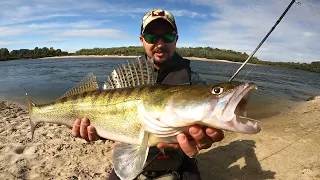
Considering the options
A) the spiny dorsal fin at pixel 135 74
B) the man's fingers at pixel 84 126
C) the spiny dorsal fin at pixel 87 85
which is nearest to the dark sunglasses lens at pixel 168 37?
the spiny dorsal fin at pixel 135 74

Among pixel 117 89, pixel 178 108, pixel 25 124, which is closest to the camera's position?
pixel 178 108

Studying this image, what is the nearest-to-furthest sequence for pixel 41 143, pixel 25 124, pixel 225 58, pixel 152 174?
1. pixel 152 174
2. pixel 41 143
3. pixel 25 124
4. pixel 225 58

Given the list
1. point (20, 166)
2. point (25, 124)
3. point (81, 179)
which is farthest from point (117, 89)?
point (25, 124)

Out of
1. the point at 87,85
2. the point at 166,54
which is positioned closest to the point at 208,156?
the point at 166,54

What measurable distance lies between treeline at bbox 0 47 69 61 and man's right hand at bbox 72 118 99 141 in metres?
65.3

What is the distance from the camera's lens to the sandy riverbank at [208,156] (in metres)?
4.38

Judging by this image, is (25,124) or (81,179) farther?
(25,124)

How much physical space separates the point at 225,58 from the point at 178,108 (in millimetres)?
59599

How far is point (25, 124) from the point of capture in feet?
22.2

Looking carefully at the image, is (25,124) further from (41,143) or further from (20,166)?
(20,166)

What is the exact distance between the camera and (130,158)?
256 cm

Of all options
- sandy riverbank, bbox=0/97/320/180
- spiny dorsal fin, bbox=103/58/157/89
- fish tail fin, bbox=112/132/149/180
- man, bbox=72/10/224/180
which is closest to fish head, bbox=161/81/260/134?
fish tail fin, bbox=112/132/149/180

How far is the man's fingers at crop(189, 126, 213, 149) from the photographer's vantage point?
2.16 metres

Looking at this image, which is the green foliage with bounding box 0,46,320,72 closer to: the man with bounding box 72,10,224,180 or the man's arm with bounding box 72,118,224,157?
the man with bounding box 72,10,224,180
